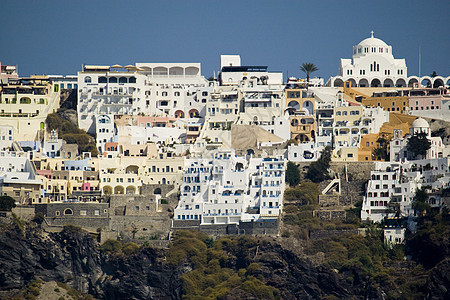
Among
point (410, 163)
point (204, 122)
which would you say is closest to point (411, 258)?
point (410, 163)

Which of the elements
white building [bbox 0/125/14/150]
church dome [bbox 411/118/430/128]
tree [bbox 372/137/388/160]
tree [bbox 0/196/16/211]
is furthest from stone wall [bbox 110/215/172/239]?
church dome [bbox 411/118/430/128]

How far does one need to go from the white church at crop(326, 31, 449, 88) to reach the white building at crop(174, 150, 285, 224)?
76.3 feet

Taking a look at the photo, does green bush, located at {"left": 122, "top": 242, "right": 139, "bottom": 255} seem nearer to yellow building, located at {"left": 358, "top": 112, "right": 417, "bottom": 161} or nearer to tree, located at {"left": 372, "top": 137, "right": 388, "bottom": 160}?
yellow building, located at {"left": 358, "top": 112, "right": 417, "bottom": 161}

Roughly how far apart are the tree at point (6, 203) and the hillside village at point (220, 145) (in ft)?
1.94

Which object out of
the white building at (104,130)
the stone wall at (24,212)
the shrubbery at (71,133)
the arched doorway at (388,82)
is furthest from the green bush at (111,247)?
the arched doorway at (388,82)

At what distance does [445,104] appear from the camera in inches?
4129

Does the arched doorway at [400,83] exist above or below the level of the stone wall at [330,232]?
above

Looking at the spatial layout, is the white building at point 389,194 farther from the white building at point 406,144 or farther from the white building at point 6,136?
the white building at point 6,136

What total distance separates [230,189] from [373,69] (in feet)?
100

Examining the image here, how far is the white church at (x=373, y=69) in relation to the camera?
116812 millimetres

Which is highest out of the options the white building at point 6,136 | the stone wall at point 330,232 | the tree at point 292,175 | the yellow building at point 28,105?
the yellow building at point 28,105

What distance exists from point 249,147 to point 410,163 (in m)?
→ 15.4

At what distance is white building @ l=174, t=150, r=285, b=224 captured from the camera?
297 ft

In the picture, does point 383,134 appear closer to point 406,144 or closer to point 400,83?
point 406,144
